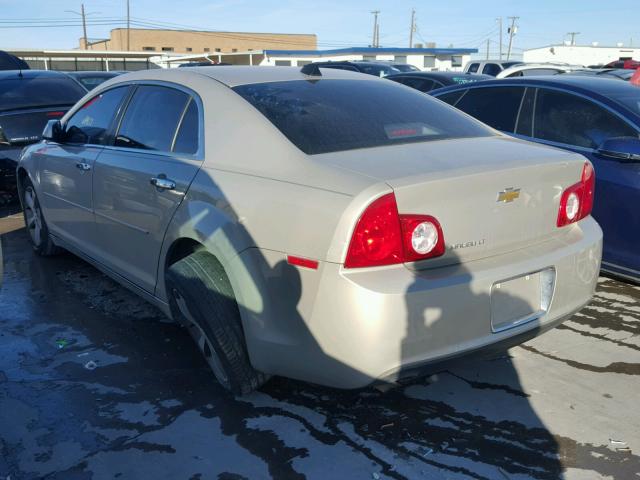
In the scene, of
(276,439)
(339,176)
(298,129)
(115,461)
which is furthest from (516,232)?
(115,461)

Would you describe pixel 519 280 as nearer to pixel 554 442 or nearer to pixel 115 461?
pixel 554 442

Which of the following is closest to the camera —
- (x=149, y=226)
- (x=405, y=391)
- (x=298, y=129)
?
(x=298, y=129)

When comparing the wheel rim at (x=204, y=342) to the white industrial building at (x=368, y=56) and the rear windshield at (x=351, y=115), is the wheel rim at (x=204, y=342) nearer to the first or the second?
the rear windshield at (x=351, y=115)

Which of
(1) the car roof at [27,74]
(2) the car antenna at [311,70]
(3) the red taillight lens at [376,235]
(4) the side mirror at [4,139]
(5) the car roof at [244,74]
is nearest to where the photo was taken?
(3) the red taillight lens at [376,235]

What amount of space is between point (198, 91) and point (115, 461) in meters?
1.92

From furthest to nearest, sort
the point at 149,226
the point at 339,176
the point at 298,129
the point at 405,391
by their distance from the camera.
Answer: the point at 149,226
the point at 405,391
the point at 298,129
the point at 339,176

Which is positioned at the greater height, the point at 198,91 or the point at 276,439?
the point at 198,91

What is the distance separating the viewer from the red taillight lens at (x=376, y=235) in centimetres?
249

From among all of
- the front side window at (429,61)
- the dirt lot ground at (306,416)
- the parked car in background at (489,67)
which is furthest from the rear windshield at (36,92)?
the front side window at (429,61)

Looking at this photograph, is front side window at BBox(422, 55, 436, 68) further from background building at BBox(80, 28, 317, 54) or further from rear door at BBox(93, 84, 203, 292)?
rear door at BBox(93, 84, 203, 292)

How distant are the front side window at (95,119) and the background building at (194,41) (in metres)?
69.9

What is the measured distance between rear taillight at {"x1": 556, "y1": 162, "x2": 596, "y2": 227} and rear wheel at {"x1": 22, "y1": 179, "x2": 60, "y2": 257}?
4.19m

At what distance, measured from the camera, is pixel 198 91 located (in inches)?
138

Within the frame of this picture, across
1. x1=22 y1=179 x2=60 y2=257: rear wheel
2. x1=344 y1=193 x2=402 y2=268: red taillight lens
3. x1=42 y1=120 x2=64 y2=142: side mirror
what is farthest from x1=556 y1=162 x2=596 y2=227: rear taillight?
x1=22 y1=179 x2=60 y2=257: rear wheel
